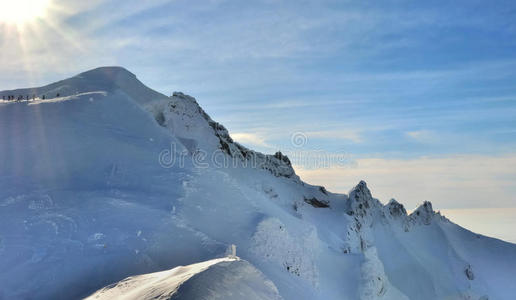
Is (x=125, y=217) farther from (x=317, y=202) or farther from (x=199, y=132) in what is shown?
(x=317, y=202)

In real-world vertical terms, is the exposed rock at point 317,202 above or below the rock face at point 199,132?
below

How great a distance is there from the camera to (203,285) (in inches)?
417

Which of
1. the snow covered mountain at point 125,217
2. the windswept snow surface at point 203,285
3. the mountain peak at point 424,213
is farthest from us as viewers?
the mountain peak at point 424,213

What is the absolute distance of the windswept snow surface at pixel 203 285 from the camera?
34.1 feet

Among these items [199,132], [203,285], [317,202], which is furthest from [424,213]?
[203,285]

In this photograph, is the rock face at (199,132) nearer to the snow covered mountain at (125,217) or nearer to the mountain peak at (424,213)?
the snow covered mountain at (125,217)

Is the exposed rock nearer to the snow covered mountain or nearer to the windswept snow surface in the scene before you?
the snow covered mountain

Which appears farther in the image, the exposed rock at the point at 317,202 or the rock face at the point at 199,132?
the exposed rock at the point at 317,202

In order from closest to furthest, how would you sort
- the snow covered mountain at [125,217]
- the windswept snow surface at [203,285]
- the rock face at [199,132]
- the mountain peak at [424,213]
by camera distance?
the windswept snow surface at [203,285] < the snow covered mountain at [125,217] < the rock face at [199,132] < the mountain peak at [424,213]

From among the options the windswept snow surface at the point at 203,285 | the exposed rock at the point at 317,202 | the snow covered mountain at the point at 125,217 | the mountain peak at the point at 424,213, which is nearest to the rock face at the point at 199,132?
the snow covered mountain at the point at 125,217

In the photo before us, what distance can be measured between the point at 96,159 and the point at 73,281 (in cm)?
848

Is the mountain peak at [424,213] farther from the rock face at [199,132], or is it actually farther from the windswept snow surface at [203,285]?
the windswept snow surface at [203,285]

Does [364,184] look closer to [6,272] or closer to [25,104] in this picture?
[25,104]

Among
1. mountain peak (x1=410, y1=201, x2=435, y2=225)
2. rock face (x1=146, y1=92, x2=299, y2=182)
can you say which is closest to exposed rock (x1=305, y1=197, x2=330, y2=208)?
rock face (x1=146, y1=92, x2=299, y2=182)
